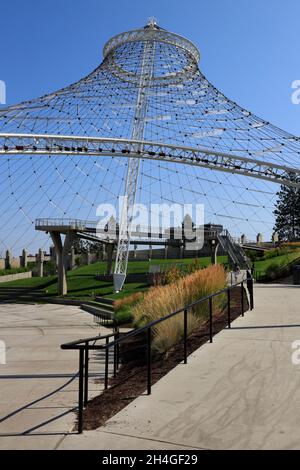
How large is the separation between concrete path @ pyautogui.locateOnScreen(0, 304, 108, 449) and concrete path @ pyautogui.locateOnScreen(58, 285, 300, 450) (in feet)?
2.42

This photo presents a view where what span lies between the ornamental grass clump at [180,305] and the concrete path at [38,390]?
178 centimetres

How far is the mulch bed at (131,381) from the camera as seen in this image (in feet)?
20.7

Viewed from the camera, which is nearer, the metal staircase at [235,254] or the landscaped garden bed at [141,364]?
the landscaped garden bed at [141,364]

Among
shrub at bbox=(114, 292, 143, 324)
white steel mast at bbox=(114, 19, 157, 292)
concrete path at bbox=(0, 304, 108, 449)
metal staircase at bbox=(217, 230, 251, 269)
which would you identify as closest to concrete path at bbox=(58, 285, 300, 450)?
concrete path at bbox=(0, 304, 108, 449)

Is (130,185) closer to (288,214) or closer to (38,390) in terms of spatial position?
(38,390)

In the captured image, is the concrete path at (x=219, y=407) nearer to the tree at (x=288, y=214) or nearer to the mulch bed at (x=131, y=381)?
the mulch bed at (x=131, y=381)

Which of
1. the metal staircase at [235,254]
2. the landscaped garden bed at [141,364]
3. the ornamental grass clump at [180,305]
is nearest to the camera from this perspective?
the landscaped garden bed at [141,364]

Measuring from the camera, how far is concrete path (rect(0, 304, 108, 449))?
5550mm

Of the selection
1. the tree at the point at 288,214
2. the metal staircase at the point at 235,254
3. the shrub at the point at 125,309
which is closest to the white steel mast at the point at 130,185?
the metal staircase at the point at 235,254

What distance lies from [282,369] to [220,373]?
102 cm

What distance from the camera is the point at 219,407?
5828 mm

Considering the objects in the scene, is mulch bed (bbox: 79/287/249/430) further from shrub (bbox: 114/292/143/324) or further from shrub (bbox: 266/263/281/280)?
shrub (bbox: 266/263/281/280)

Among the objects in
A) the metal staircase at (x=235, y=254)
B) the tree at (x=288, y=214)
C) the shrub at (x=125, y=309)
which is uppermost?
the tree at (x=288, y=214)

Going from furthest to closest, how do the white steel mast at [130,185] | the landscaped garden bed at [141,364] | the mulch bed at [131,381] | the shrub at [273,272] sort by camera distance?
the white steel mast at [130,185], the shrub at [273,272], the landscaped garden bed at [141,364], the mulch bed at [131,381]
